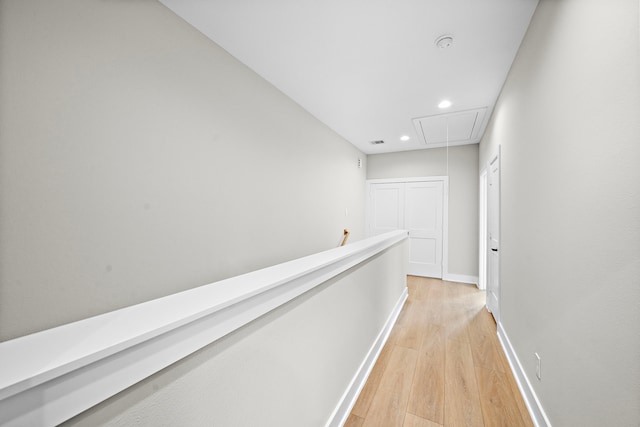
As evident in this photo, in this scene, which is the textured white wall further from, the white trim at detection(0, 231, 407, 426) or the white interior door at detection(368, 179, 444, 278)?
the white interior door at detection(368, 179, 444, 278)

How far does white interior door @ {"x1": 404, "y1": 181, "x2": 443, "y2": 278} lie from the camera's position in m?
4.95

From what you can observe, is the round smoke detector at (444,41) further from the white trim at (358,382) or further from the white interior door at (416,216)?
the white interior door at (416,216)

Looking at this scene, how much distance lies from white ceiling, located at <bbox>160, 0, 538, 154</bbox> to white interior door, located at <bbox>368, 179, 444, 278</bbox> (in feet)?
6.94

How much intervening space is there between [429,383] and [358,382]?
56 cm

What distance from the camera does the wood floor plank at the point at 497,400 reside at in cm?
159

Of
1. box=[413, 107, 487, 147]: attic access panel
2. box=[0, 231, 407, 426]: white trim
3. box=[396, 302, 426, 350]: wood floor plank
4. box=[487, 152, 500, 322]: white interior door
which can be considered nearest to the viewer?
box=[0, 231, 407, 426]: white trim

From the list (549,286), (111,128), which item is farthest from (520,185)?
(111,128)

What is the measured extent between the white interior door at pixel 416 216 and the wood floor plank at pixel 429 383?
8.44 feet

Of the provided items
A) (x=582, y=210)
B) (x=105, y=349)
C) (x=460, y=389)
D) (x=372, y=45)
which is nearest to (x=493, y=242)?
(x=460, y=389)

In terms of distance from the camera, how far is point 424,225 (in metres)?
5.06

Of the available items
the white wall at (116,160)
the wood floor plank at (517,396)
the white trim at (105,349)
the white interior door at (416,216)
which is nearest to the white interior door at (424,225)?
the white interior door at (416,216)

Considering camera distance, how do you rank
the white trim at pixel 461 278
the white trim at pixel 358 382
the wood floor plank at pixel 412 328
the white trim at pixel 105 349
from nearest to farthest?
the white trim at pixel 105 349 → the white trim at pixel 358 382 → the wood floor plank at pixel 412 328 → the white trim at pixel 461 278

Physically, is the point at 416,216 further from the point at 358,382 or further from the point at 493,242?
the point at 358,382

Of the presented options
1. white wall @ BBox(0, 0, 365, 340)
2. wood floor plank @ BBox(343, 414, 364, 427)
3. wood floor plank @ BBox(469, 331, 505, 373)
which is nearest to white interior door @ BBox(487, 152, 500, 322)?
wood floor plank @ BBox(469, 331, 505, 373)
